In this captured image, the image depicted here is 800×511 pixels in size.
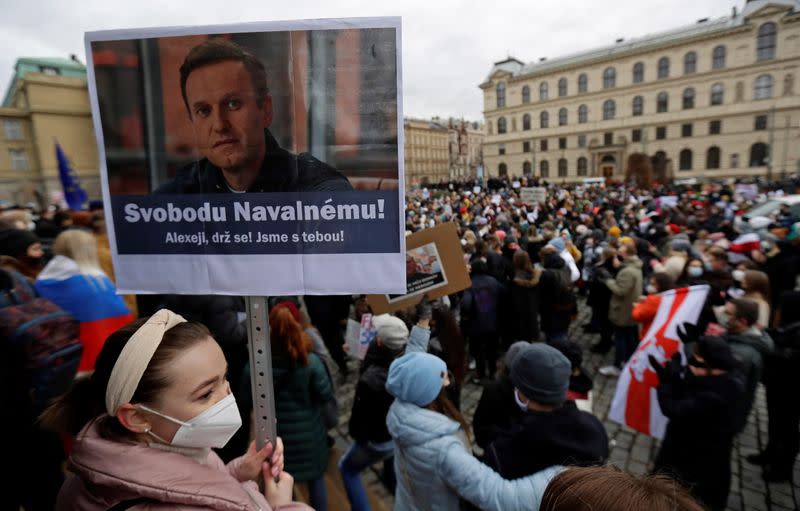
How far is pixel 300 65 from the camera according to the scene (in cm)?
138

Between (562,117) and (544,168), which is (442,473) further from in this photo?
(562,117)

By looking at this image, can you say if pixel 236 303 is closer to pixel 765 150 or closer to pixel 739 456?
pixel 739 456

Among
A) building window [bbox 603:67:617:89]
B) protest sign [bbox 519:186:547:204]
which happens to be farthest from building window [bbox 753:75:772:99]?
protest sign [bbox 519:186:547:204]

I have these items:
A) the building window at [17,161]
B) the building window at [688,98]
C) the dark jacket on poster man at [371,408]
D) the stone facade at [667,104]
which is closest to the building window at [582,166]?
the stone facade at [667,104]

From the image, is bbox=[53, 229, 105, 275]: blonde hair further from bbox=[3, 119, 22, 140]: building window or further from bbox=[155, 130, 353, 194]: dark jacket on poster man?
bbox=[3, 119, 22, 140]: building window

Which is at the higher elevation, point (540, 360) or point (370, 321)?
point (540, 360)

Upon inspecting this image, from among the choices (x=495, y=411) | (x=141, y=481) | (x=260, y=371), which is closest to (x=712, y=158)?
(x=495, y=411)

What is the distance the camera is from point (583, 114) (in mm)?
59750

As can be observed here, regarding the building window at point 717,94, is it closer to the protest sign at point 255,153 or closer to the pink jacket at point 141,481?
the protest sign at point 255,153

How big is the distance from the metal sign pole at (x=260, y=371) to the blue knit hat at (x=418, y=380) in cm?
76

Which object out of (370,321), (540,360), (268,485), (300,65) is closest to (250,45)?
(300,65)

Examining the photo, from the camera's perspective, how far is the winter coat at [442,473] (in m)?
1.81

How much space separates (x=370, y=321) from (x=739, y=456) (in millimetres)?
3718

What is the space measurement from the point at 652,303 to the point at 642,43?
6820cm
